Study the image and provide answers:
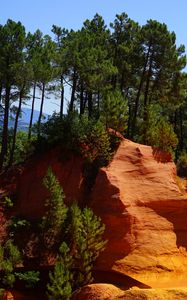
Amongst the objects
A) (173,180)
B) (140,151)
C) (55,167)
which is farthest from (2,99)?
(173,180)

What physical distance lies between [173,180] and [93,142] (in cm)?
558

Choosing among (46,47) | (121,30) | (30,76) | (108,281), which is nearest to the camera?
(108,281)

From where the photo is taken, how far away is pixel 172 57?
132 ft

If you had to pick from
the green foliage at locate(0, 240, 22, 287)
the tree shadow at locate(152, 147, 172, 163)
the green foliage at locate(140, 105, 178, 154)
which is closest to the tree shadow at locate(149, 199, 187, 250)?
the tree shadow at locate(152, 147, 172, 163)

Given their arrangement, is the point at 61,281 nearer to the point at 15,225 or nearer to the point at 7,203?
the point at 15,225

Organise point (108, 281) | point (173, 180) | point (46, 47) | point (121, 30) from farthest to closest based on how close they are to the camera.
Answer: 1. point (121, 30)
2. point (46, 47)
3. point (173, 180)
4. point (108, 281)

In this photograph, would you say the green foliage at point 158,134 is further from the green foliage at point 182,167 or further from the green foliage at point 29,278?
the green foliage at point 29,278

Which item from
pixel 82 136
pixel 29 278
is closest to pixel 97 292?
pixel 29 278

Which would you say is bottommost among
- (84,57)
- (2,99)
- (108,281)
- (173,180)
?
(108,281)

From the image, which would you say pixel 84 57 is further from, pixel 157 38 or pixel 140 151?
pixel 140 151

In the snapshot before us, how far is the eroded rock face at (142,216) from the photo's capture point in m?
25.9

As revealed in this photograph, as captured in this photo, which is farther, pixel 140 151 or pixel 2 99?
pixel 2 99

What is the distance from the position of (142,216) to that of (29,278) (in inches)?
284

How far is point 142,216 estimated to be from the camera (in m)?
27.5
